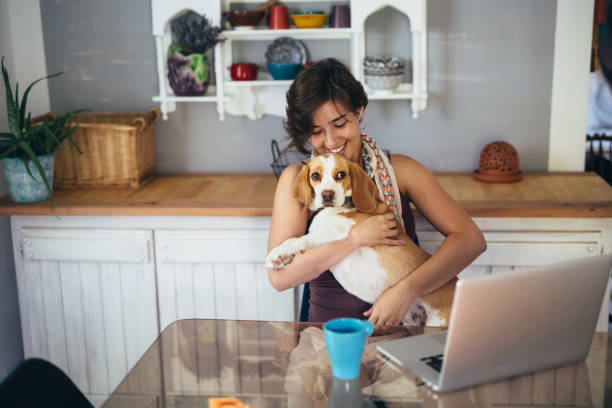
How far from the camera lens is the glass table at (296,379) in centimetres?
108

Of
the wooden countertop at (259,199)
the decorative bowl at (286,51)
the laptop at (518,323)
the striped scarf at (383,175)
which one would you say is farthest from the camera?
the decorative bowl at (286,51)

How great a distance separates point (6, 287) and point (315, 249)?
1532mm

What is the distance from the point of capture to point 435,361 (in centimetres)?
118

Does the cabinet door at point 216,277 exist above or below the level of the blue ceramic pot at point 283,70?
below

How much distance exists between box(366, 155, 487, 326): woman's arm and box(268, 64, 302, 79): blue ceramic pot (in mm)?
809

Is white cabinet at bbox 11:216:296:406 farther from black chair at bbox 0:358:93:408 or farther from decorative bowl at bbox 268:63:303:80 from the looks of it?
black chair at bbox 0:358:93:408

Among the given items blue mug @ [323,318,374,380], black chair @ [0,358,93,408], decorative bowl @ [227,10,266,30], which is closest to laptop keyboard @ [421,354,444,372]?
blue mug @ [323,318,374,380]

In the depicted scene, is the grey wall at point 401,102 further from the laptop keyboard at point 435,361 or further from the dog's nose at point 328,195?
the laptop keyboard at point 435,361

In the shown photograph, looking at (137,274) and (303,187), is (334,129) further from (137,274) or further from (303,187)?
(137,274)

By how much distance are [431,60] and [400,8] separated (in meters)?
0.27

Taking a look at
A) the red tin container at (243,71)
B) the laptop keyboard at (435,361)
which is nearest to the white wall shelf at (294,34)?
the red tin container at (243,71)

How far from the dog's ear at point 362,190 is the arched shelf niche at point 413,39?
86 centimetres

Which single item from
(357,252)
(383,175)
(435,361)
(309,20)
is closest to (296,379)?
(435,361)

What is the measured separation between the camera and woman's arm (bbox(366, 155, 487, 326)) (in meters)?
1.53
